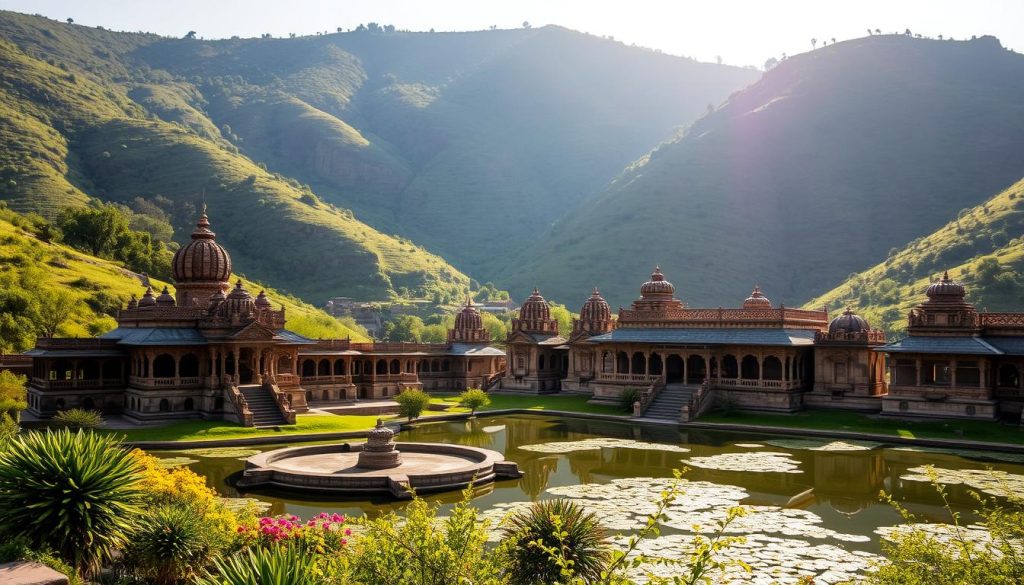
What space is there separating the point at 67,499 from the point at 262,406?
2869cm

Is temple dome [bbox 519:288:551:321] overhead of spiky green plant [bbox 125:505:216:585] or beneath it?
overhead

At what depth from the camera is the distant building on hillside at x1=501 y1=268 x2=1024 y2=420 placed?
43.8 meters

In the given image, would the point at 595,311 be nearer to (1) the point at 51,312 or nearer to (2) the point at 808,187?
(1) the point at 51,312

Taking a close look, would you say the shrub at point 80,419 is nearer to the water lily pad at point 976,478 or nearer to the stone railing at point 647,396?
the stone railing at point 647,396

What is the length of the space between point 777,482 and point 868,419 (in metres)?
17.9

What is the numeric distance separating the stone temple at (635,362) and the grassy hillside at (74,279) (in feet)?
42.5

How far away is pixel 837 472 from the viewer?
31953mm

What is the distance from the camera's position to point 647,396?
164 ft

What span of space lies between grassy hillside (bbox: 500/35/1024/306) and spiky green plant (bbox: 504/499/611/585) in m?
127

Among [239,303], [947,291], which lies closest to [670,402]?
[947,291]

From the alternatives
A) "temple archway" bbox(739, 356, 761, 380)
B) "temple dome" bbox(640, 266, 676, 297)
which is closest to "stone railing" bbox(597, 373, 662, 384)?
"temple archway" bbox(739, 356, 761, 380)

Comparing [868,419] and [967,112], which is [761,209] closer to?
[967,112]

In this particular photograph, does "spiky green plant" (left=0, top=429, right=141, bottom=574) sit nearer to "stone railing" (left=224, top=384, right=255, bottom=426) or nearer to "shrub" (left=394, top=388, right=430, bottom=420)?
"stone railing" (left=224, top=384, right=255, bottom=426)

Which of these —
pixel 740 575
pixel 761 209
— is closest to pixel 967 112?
pixel 761 209
